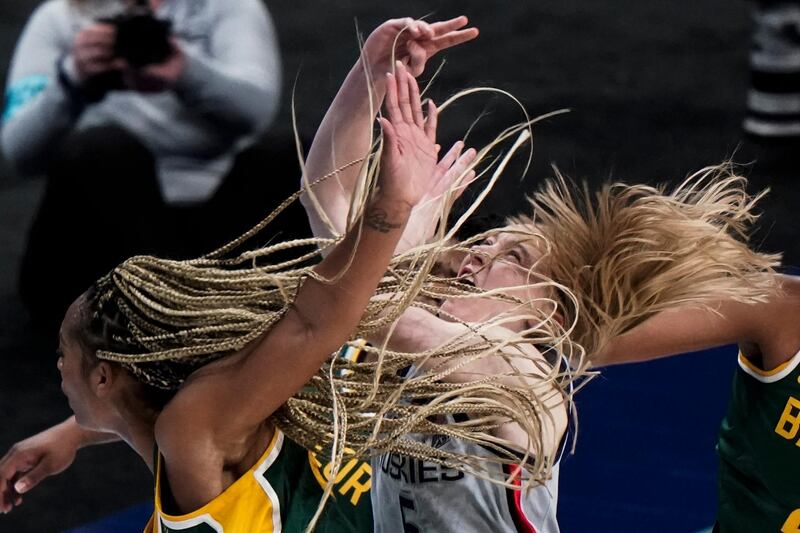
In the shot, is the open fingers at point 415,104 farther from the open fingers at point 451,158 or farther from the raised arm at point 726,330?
the raised arm at point 726,330

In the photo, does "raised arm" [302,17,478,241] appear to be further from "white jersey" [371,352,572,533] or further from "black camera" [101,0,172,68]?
"black camera" [101,0,172,68]

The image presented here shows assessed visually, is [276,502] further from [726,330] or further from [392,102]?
[726,330]

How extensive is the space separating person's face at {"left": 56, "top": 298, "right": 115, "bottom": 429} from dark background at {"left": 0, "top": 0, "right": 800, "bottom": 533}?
1323 millimetres

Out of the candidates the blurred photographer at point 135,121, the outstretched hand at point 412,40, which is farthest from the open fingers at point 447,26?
the blurred photographer at point 135,121

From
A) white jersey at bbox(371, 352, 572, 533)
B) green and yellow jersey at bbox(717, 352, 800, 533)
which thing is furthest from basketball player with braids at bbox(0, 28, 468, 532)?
green and yellow jersey at bbox(717, 352, 800, 533)

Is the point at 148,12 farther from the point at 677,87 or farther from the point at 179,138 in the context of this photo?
the point at 677,87

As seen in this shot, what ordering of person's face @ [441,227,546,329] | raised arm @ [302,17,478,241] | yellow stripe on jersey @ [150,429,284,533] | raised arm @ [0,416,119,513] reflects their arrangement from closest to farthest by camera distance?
yellow stripe on jersey @ [150,429,284,533], raised arm @ [302,17,478,241], person's face @ [441,227,546,329], raised arm @ [0,416,119,513]

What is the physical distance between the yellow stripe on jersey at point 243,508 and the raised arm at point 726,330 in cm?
58

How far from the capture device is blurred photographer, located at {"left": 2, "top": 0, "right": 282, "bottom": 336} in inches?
147

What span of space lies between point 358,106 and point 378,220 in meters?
0.55

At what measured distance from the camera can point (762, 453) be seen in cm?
226

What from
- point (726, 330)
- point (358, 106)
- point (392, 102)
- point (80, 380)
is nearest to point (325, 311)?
point (392, 102)

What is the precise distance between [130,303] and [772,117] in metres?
3.48

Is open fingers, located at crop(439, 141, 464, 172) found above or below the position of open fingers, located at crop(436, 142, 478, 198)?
above
